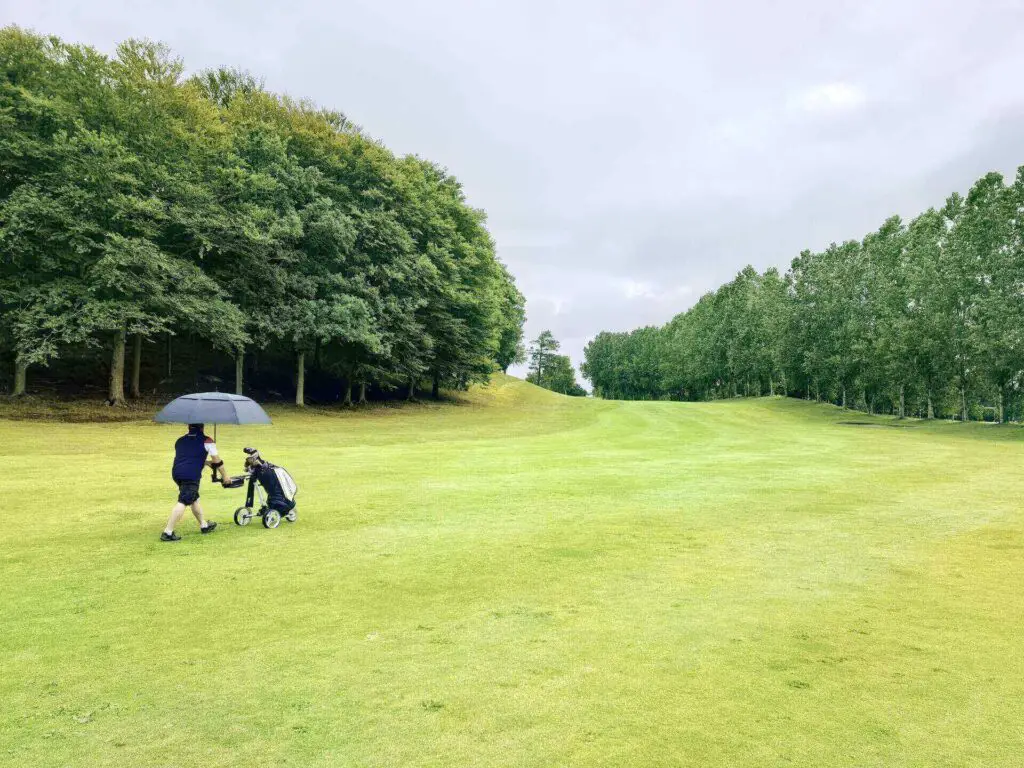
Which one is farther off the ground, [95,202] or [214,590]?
[95,202]

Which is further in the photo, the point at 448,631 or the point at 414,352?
the point at 414,352

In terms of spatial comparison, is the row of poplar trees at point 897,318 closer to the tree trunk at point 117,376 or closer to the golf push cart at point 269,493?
the golf push cart at point 269,493

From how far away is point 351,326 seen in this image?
→ 3947cm

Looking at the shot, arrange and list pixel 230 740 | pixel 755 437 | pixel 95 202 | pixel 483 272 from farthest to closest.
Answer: pixel 483 272
pixel 755 437
pixel 95 202
pixel 230 740

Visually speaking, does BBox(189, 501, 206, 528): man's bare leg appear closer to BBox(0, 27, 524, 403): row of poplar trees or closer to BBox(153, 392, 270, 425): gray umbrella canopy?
BBox(153, 392, 270, 425): gray umbrella canopy

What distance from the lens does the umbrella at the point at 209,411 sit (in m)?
11.1

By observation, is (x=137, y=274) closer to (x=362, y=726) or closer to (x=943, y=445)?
(x=362, y=726)

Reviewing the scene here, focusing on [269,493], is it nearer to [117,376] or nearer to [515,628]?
[515,628]

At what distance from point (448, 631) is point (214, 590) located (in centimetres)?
354

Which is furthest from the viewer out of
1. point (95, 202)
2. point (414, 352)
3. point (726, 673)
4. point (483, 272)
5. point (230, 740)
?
point (483, 272)

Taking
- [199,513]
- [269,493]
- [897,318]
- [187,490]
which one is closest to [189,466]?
[187,490]

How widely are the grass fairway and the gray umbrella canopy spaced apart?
84.4 inches

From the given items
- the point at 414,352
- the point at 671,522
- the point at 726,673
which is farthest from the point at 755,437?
the point at 726,673

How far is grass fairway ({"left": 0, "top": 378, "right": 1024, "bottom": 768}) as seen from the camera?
4762mm
